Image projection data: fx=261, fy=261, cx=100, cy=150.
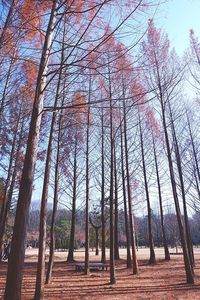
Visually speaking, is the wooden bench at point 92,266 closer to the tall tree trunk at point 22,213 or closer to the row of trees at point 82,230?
the tall tree trunk at point 22,213

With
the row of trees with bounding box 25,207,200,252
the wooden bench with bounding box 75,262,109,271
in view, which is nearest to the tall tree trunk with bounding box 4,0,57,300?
the wooden bench with bounding box 75,262,109,271

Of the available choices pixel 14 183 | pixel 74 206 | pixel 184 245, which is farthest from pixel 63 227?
pixel 184 245

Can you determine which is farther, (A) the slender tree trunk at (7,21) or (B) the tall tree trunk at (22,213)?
(A) the slender tree trunk at (7,21)

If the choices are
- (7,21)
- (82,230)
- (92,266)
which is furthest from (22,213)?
(82,230)

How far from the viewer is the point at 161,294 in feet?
21.7

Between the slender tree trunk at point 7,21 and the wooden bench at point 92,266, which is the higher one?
the slender tree trunk at point 7,21

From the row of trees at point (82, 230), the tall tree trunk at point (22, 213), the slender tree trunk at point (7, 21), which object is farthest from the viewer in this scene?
the row of trees at point (82, 230)

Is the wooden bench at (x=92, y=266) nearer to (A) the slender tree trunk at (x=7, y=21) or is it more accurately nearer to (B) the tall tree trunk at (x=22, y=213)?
(B) the tall tree trunk at (x=22, y=213)

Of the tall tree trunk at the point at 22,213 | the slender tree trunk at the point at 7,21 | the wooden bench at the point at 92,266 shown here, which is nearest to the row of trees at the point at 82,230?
the wooden bench at the point at 92,266

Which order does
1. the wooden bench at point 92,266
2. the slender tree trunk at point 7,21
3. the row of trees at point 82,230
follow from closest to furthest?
the slender tree trunk at point 7,21 → the wooden bench at point 92,266 → the row of trees at point 82,230

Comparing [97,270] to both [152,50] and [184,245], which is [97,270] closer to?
[184,245]

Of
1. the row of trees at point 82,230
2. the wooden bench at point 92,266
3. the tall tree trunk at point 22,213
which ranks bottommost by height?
the wooden bench at point 92,266

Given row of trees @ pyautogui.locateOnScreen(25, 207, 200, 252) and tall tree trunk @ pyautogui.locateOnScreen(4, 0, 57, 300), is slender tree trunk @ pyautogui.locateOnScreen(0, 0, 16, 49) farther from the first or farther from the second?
row of trees @ pyautogui.locateOnScreen(25, 207, 200, 252)

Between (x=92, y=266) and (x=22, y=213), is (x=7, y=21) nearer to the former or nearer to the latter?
(x=22, y=213)
